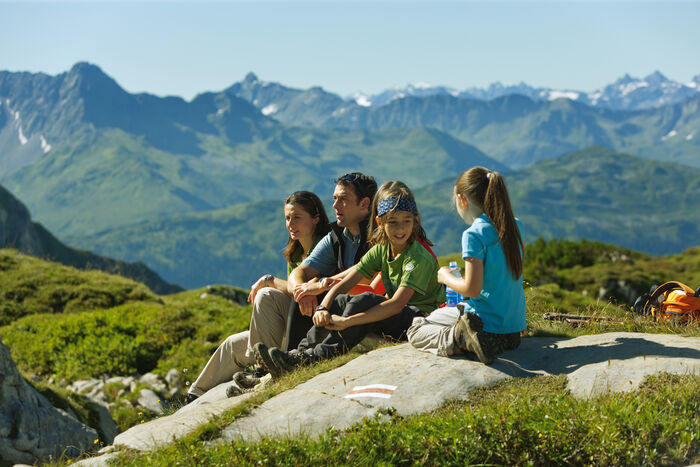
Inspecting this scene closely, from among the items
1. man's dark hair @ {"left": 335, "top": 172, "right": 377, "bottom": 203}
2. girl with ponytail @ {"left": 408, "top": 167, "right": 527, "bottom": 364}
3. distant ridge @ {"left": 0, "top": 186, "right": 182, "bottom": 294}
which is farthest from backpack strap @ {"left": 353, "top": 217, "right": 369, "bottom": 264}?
distant ridge @ {"left": 0, "top": 186, "right": 182, "bottom": 294}

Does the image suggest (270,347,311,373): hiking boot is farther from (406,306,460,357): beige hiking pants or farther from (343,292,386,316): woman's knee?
(406,306,460,357): beige hiking pants

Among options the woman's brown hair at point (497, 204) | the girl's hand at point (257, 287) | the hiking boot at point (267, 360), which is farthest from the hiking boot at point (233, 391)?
the woman's brown hair at point (497, 204)

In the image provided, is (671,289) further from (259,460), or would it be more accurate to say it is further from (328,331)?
(259,460)

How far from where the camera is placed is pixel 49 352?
54.3 ft

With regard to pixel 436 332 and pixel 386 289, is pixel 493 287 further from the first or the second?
pixel 386 289

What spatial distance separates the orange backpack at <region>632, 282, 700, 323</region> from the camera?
855 centimetres

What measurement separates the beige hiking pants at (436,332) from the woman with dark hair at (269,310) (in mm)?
2012

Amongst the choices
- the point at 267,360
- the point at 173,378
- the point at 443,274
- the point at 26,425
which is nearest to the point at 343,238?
the point at 267,360

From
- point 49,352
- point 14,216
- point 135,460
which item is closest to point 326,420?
point 135,460

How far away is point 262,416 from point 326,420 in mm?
676

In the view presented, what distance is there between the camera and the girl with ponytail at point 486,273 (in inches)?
259

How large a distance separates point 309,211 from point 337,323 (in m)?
2.22

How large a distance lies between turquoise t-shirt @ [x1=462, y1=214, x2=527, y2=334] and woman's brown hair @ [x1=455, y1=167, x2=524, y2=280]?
0.22ft

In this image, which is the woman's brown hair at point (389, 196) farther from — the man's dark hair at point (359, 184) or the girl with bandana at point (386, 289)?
the man's dark hair at point (359, 184)
